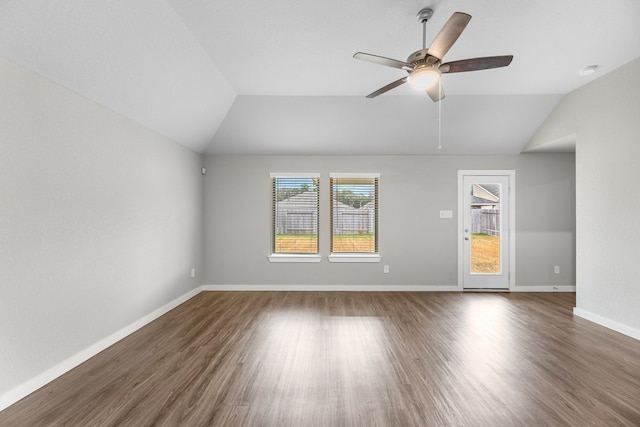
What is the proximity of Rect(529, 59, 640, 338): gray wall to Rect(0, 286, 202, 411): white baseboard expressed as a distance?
18.1ft

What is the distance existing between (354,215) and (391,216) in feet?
2.17

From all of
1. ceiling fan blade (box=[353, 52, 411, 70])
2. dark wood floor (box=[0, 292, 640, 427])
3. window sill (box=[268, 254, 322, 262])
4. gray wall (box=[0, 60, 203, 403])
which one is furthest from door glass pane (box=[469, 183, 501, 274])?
gray wall (box=[0, 60, 203, 403])

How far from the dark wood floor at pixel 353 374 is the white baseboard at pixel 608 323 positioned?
0.33 ft

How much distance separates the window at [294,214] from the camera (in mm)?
4852

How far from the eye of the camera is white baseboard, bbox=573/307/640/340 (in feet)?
9.39

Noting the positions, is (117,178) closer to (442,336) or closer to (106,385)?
(106,385)

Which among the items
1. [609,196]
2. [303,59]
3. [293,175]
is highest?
[303,59]

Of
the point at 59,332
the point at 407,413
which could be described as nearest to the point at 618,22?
the point at 407,413

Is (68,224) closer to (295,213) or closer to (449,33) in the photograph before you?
(295,213)

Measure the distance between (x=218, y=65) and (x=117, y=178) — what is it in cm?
164

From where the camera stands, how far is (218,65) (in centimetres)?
295

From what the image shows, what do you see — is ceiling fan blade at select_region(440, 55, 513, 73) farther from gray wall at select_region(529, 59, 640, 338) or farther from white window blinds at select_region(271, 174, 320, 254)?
white window blinds at select_region(271, 174, 320, 254)

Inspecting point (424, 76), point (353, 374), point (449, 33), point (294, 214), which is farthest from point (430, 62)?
point (294, 214)

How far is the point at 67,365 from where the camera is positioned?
2.23 m
